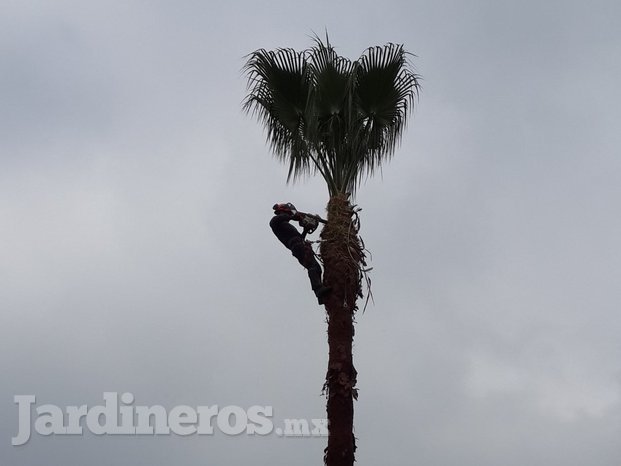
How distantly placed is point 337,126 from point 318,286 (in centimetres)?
312

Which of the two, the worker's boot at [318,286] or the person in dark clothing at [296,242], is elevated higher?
the person in dark clothing at [296,242]

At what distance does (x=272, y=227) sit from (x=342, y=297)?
1977 millimetres

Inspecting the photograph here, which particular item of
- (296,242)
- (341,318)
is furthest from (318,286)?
(296,242)

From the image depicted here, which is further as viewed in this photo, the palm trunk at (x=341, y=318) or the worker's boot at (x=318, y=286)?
the worker's boot at (x=318, y=286)

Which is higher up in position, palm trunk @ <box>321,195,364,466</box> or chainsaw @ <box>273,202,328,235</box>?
chainsaw @ <box>273,202,328,235</box>

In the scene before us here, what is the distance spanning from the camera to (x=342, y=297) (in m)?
17.7

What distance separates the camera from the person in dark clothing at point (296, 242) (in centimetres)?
1780

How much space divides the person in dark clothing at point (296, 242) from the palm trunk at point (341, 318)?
6.3 inches

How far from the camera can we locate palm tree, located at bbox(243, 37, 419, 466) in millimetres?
17734

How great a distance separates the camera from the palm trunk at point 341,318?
55.2 feet

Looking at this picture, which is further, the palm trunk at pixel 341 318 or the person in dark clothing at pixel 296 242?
the person in dark clothing at pixel 296 242

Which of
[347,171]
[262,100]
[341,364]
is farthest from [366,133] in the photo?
[341,364]

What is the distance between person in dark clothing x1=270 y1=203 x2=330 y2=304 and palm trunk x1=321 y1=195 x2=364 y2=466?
159mm

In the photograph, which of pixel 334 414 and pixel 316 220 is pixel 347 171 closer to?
pixel 316 220
